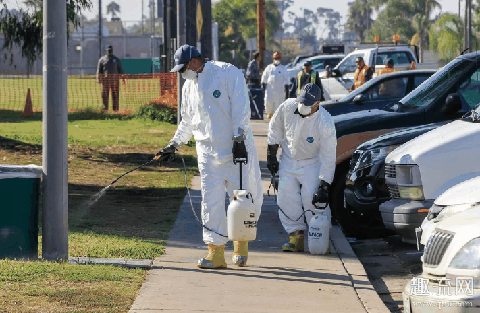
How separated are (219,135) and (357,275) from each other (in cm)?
166

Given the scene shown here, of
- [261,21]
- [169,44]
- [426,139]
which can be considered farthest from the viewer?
[261,21]

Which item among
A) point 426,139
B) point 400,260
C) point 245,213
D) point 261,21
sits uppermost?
point 261,21

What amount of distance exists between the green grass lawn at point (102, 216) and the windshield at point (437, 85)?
3138 mm

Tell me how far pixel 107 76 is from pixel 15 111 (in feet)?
10.6

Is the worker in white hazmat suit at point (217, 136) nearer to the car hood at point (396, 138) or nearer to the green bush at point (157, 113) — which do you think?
the car hood at point (396, 138)

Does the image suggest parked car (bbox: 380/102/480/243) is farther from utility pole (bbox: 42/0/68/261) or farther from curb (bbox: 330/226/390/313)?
utility pole (bbox: 42/0/68/261)

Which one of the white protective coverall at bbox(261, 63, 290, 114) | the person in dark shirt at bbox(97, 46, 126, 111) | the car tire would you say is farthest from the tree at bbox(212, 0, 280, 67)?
the car tire

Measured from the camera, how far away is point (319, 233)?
890cm

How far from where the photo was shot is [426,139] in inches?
343

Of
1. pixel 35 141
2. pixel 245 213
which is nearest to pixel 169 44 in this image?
pixel 35 141

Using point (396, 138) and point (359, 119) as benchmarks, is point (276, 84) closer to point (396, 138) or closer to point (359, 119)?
point (359, 119)

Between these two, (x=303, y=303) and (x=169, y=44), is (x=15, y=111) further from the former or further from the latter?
(x=303, y=303)

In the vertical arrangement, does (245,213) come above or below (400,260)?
above

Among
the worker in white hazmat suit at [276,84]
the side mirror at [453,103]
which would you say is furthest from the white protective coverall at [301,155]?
the worker in white hazmat suit at [276,84]
